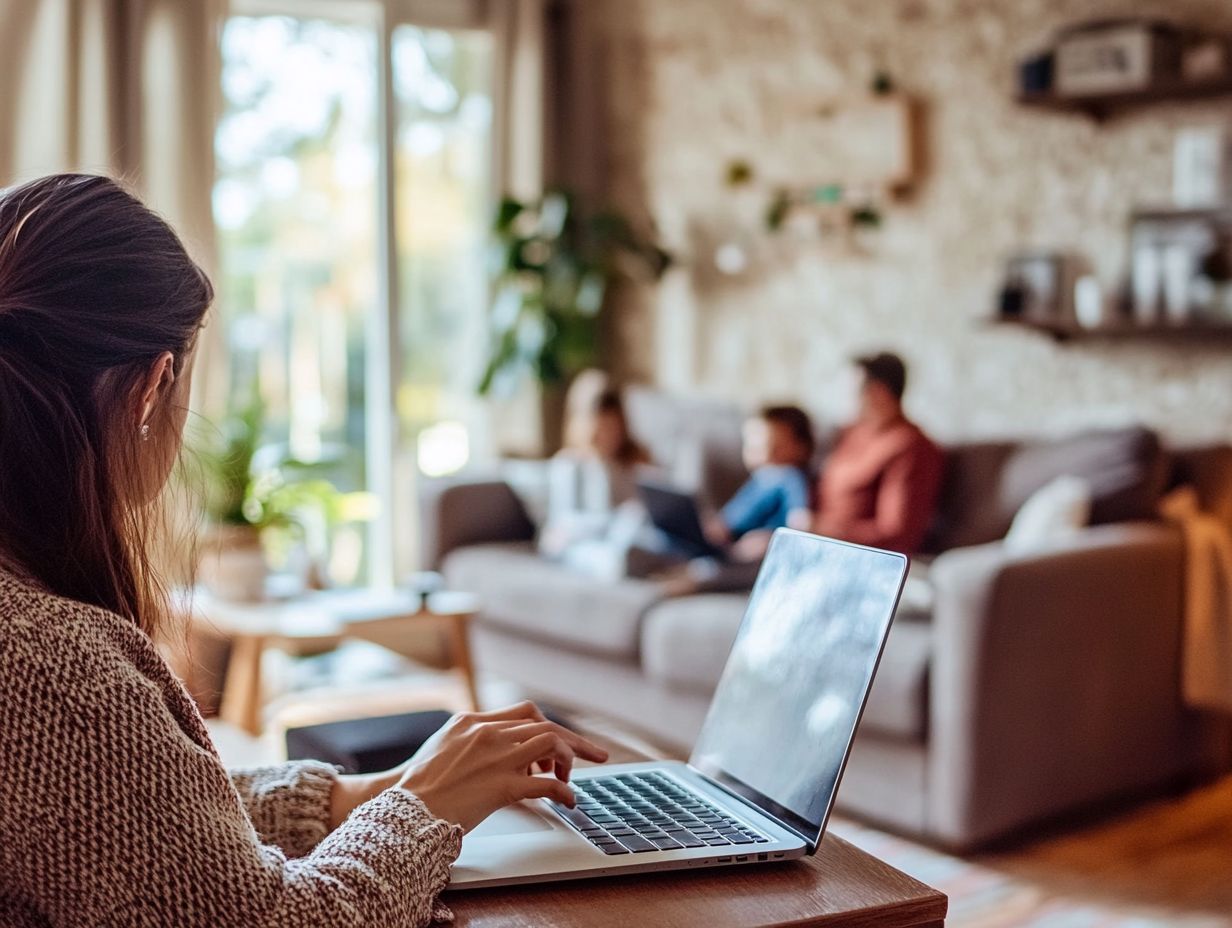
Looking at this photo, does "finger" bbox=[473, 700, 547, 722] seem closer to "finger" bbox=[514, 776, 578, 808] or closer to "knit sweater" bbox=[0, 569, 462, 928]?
"finger" bbox=[514, 776, 578, 808]

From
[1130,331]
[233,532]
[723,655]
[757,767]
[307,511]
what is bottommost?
[723,655]

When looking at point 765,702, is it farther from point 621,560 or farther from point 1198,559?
point 621,560

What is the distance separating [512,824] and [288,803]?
0.58 feet

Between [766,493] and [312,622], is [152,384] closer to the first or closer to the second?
[312,622]

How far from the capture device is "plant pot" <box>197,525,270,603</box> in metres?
3.63

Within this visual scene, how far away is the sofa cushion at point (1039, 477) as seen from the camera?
10.4 ft

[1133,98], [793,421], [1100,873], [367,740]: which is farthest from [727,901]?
[1133,98]

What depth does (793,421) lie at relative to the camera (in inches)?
151

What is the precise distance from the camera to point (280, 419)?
16.2 ft

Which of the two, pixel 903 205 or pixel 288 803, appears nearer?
pixel 288 803

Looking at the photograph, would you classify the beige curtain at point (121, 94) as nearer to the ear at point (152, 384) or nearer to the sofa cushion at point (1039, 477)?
the sofa cushion at point (1039, 477)

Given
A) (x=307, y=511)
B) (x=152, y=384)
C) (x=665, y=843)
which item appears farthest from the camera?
(x=307, y=511)

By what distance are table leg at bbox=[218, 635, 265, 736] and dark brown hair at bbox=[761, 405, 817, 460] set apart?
4.99 feet

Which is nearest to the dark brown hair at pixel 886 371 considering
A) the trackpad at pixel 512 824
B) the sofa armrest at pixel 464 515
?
the sofa armrest at pixel 464 515
